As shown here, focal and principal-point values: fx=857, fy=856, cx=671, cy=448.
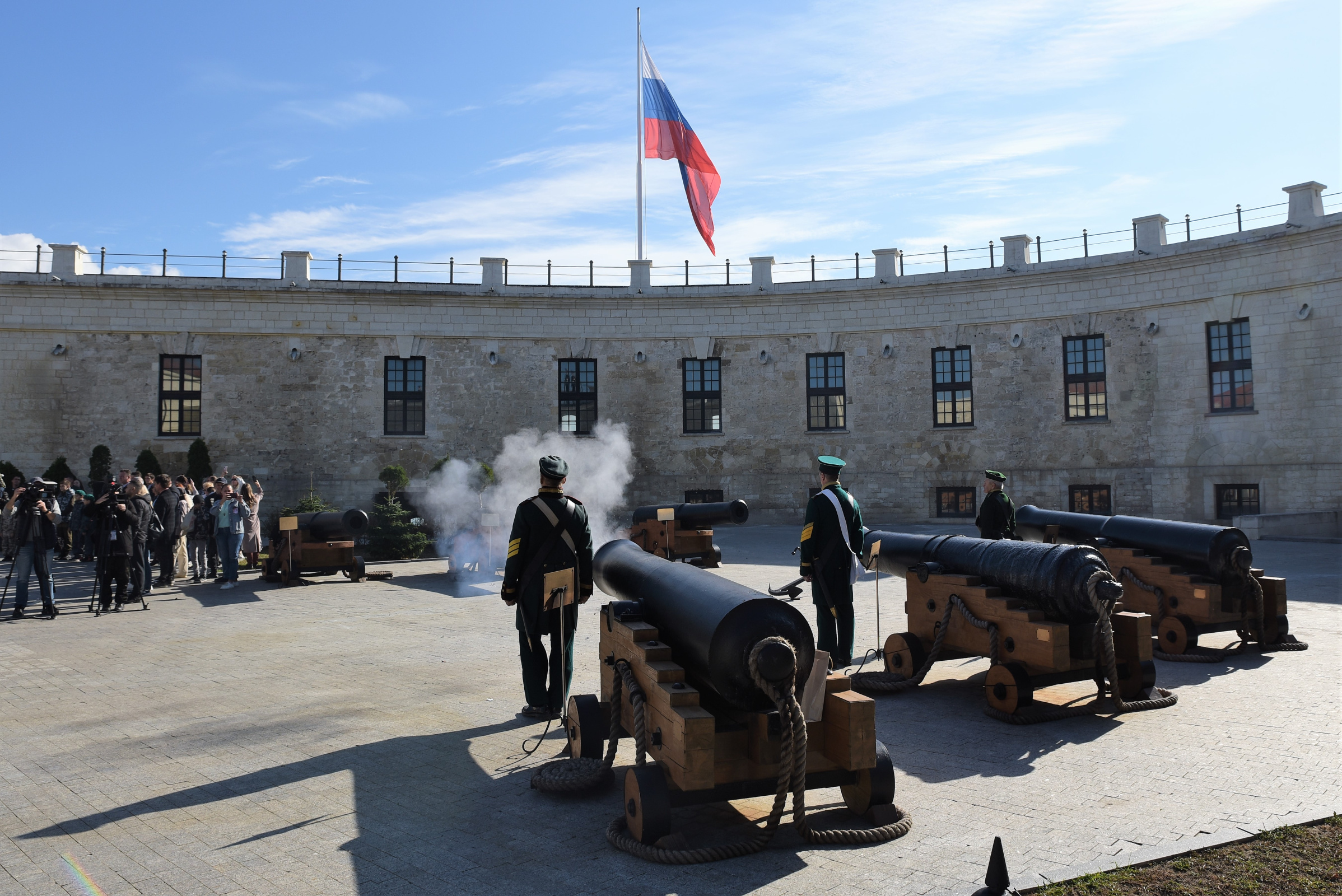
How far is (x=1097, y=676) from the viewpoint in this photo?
20.5 feet

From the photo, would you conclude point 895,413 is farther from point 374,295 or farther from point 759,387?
point 374,295

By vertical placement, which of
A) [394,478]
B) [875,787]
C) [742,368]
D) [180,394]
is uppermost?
[742,368]

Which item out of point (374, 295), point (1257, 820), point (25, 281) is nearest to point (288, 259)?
point (374, 295)

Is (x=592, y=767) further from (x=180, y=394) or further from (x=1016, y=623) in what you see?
(x=180, y=394)

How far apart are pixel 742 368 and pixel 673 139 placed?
7.02 meters

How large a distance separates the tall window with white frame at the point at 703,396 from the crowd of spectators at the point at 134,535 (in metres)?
13.0

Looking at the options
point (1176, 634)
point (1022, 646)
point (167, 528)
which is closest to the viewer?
point (1022, 646)

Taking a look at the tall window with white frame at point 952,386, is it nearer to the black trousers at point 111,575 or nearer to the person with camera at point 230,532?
the person with camera at point 230,532

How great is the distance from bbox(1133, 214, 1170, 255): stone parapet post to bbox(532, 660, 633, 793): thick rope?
22780mm

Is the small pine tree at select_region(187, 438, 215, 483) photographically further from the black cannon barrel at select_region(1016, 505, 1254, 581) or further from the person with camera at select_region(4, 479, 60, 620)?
the black cannon barrel at select_region(1016, 505, 1254, 581)

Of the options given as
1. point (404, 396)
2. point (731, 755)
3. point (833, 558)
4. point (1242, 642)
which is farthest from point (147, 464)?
point (1242, 642)

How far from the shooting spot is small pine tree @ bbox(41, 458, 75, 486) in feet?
71.2

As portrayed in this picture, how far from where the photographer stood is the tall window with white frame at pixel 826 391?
83.5 feet

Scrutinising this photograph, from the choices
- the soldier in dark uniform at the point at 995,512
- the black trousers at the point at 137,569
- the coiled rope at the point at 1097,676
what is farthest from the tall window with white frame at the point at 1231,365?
the black trousers at the point at 137,569
